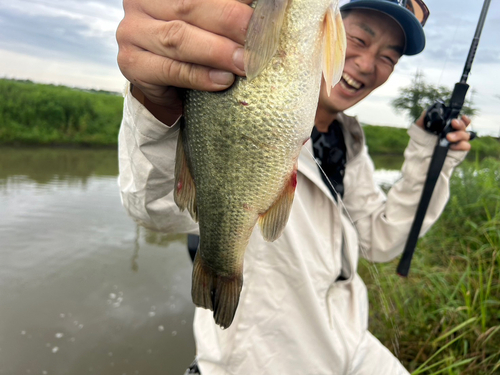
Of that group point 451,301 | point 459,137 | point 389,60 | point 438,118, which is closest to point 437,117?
point 438,118

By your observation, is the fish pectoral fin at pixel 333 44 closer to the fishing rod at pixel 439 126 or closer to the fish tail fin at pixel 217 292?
the fish tail fin at pixel 217 292

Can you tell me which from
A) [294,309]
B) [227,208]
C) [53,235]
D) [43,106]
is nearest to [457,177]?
[294,309]

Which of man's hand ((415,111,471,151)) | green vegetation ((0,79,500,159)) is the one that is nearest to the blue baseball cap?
man's hand ((415,111,471,151))

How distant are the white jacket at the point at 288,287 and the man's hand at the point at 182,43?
32 centimetres

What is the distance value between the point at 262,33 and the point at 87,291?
176 inches

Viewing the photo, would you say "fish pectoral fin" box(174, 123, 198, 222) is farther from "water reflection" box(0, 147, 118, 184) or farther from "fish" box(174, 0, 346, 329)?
"water reflection" box(0, 147, 118, 184)

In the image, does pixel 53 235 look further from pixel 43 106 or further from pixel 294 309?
pixel 43 106

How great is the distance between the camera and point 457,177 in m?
5.52

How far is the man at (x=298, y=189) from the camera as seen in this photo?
3.06 ft

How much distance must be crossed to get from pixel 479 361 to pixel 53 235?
5.83 meters

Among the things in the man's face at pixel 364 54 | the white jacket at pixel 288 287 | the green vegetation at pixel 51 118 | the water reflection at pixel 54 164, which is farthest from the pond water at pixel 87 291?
the green vegetation at pixel 51 118

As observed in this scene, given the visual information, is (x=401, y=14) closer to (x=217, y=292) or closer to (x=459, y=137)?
(x=459, y=137)

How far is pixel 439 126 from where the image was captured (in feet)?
8.49

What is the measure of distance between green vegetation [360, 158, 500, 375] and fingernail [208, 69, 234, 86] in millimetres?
1566
